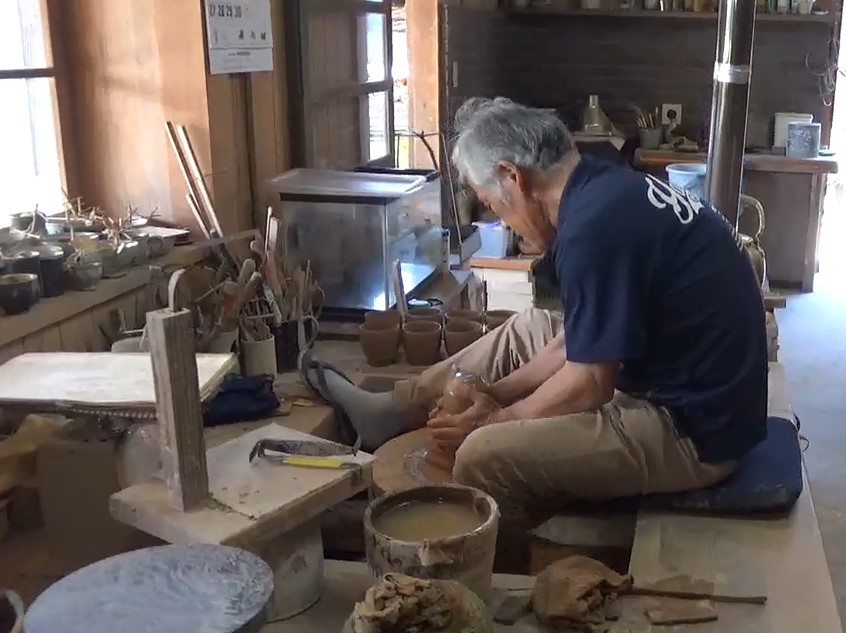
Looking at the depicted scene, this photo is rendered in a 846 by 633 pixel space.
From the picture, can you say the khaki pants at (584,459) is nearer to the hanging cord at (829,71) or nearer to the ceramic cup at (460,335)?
the ceramic cup at (460,335)

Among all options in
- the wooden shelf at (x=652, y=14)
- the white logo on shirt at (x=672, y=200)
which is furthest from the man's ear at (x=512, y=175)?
the wooden shelf at (x=652, y=14)

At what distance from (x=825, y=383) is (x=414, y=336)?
2.25 metres

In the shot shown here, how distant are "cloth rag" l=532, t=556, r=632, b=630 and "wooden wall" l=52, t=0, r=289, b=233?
152 centimetres

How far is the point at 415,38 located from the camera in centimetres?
443

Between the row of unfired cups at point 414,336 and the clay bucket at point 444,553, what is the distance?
1087 millimetres

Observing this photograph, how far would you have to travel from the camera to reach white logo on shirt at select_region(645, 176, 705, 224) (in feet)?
5.84

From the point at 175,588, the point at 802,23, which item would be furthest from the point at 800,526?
the point at 802,23

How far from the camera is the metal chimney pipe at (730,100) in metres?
3.02

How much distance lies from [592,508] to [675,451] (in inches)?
8.1

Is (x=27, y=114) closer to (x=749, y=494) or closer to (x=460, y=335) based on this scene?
(x=460, y=335)

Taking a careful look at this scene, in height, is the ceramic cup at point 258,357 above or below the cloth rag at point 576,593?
above

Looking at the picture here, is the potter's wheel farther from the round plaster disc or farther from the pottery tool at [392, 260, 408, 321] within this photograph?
the round plaster disc

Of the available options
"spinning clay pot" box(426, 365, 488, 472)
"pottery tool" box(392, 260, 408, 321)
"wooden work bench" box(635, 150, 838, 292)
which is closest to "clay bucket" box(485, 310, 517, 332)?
"pottery tool" box(392, 260, 408, 321)

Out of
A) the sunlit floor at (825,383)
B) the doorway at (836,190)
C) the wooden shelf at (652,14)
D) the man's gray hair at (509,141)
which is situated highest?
the wooden shelf at (652,14)
